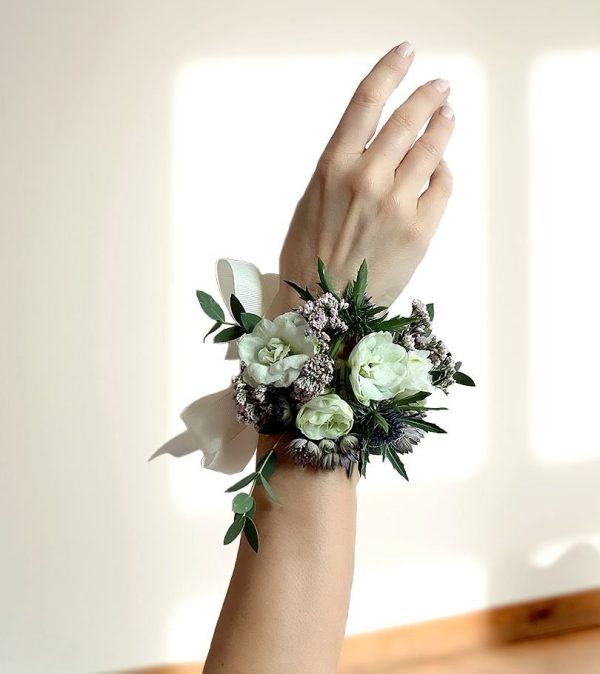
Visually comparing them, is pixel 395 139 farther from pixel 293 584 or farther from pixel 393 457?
pixel 293 584

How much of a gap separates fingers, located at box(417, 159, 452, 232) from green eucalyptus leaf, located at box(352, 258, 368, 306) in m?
0.09

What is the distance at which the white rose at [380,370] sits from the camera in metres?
0.65

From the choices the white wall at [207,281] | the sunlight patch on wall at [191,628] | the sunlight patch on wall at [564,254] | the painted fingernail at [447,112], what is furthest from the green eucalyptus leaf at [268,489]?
the sunlight patch on wall at [564,254]

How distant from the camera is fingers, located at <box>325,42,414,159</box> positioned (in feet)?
2.26

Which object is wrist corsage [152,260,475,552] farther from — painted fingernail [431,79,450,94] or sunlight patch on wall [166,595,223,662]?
sunlight patch on wall [166,595,223,662]

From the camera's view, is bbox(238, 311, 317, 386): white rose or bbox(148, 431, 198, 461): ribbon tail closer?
bbox(238, 311, 317, 386): white rose

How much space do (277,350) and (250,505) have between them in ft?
0.41

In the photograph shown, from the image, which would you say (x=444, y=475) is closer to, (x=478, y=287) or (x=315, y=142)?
(x=478, y=287)

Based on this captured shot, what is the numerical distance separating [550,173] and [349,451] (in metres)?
1.64

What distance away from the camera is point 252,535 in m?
0.61

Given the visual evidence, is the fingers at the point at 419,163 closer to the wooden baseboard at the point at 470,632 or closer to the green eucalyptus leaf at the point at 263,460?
the green eucalyptus leaf at the point at 263,460

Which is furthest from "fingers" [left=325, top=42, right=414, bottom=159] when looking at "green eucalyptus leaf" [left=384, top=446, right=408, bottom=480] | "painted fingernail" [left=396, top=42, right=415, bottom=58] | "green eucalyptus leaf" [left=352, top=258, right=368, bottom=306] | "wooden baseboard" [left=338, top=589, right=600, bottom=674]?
"wooden baseboard" [left=338, top=589, right=600, bottom=674]

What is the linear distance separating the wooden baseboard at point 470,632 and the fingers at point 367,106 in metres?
1.63

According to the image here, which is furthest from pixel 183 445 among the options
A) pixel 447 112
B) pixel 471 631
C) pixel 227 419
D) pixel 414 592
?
pixel 471 631
